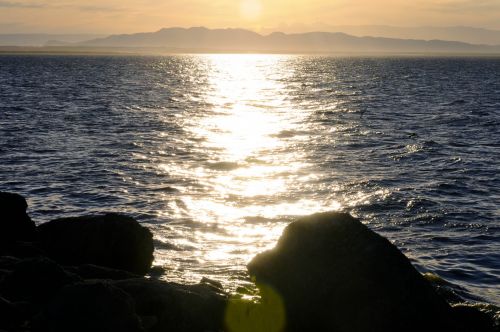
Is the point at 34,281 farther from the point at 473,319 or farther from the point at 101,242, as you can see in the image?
the point at 473,319

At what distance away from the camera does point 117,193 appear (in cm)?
3016

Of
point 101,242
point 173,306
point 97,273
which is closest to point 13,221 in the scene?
point 101,242

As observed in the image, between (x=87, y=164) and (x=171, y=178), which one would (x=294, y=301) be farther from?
(x=87, y=164)

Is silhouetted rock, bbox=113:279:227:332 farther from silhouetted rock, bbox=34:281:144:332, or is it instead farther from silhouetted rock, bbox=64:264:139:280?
silhouetted rock, bbox=64:264:139:280

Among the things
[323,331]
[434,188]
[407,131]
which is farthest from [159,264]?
[407,131]

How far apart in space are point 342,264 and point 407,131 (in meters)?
43.2

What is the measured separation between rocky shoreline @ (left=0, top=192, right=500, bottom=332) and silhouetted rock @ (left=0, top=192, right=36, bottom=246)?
298cm

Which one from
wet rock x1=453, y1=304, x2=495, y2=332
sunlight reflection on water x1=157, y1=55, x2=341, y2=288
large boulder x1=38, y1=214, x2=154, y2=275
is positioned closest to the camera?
wet rock x1=453, y1=304, x2=495, y2=332

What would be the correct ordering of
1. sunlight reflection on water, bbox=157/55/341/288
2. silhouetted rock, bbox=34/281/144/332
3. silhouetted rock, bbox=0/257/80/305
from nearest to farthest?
silhouetted rock, bbox=34/281/144/332 < silhouetted rock, bbox=0/257/80/305 < sunlight reflection on water, bbox=157/55/341/288

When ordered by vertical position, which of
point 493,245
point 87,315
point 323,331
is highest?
point 87,315

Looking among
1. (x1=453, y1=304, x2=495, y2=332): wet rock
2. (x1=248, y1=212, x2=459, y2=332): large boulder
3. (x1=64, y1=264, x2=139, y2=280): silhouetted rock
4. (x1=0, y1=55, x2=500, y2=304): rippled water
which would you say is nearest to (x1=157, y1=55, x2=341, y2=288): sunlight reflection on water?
(x1=0, y1=55, x2=500, y2=304): rippled water

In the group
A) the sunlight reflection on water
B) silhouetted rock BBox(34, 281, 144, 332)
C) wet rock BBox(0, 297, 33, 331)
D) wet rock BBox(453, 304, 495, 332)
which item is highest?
silhouetted rock BBox(34, 281, 144, 332)

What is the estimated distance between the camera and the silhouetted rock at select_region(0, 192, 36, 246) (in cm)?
1788

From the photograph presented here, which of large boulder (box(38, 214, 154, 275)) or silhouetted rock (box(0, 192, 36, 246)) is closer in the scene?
large boulder (box(38, 214, 154, 275))
